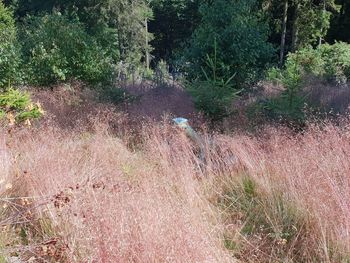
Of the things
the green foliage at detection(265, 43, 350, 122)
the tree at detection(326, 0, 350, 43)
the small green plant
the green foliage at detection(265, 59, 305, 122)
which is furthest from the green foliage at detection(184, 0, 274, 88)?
the tree at detection(326, 0, 350, 43)

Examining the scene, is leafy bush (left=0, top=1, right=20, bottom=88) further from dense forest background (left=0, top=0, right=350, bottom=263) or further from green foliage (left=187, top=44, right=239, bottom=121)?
green foliage (left=187, top=44, right=239, bottom=121)

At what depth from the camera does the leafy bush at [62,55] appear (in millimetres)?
10758

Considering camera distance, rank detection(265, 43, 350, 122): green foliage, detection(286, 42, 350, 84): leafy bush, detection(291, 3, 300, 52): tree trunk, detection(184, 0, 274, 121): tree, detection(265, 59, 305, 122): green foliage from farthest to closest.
Answer: detection(291, 3, 300, 52): tree trunk → detection(286, 42, 350, 84): leafy bush → detection(184, 0, 274, 121): tree → detection(265, 43, 350, 122): green foliage → detection(265, 59, 305, 122): green foliage

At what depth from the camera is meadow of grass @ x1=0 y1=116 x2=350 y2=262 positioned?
2.48 meters

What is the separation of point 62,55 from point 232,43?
4865mm

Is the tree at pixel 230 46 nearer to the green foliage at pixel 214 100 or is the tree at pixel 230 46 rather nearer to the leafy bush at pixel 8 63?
the green foliage at pixel 214 100

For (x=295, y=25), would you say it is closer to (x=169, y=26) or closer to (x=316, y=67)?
(x=316, y=67)

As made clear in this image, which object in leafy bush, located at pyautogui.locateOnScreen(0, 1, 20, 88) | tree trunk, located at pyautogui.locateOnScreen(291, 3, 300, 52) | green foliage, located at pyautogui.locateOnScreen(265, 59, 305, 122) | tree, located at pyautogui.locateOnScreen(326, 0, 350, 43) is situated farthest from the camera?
tree, located at pyautogui.locateOnScreen(326, 0, 350, 43)

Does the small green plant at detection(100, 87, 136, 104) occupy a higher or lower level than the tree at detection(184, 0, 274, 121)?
lower

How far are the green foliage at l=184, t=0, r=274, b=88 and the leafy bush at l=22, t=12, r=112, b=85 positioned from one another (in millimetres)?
2782

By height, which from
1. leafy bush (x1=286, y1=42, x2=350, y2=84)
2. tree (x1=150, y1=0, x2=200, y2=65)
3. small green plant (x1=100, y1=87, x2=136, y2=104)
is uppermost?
leafy bush (x1=286, y1=42, x2=350, y2=84)

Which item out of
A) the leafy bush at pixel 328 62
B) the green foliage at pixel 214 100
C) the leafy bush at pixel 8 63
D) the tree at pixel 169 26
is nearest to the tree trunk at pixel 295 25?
the leafy bush at pixel 328 62

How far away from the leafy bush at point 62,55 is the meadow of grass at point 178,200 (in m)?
5.77

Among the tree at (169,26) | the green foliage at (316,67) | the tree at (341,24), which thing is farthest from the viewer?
the tree at (169,26)
